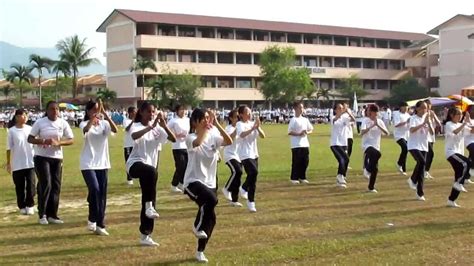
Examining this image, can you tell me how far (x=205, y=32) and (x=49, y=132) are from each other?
62.7 metres

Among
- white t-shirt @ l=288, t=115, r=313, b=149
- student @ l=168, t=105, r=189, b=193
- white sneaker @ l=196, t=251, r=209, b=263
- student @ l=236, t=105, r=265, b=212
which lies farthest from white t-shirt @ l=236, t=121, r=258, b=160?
white sneaker @ l=196, t=251, r=209, b=263

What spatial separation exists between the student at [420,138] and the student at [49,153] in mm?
6367

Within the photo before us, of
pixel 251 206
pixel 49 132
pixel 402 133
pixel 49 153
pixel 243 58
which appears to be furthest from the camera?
pixel 243 58

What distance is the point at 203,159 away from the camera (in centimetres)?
768

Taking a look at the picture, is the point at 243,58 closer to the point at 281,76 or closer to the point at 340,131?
the point at 281,76

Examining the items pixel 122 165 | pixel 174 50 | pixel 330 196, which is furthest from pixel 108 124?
pixel 174 50

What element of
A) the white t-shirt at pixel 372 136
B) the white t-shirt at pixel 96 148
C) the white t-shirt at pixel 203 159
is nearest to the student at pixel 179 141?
the white t-shirt at pixel 372 136

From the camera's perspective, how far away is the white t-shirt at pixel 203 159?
7.63 m

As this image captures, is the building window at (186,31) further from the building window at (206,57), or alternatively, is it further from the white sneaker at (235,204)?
the white sneaker at (235,204)

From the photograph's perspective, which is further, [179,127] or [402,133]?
[402,133]

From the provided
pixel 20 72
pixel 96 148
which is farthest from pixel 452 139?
pixel 20 72

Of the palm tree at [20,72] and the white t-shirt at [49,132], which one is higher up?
the palm tree at [20,72]

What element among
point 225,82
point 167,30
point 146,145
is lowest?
point 146,145

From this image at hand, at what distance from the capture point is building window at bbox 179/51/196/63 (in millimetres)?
70250
